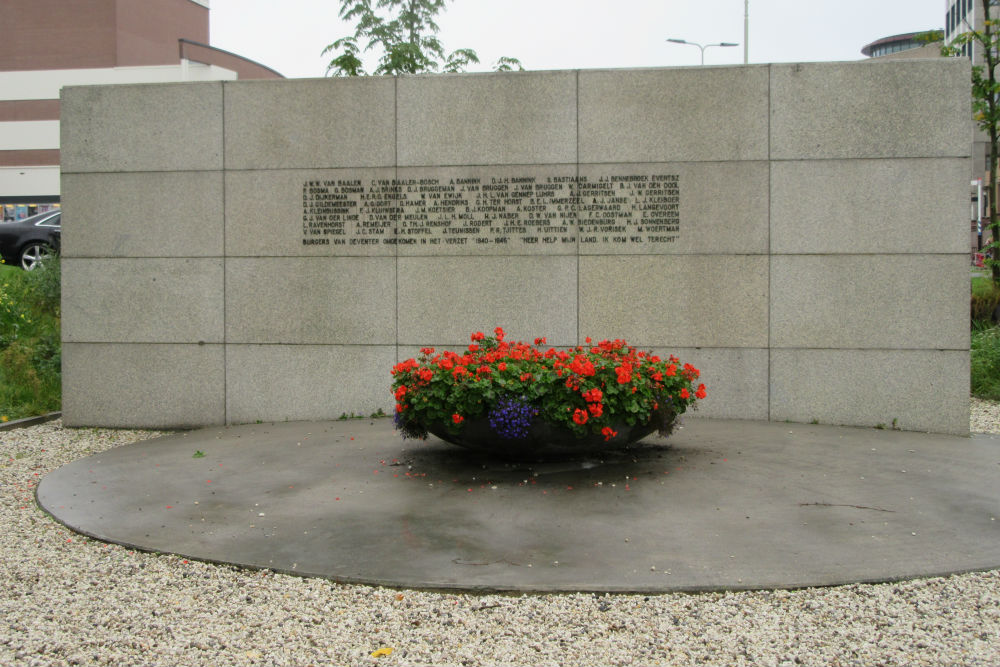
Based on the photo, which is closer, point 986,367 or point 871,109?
point 871,109

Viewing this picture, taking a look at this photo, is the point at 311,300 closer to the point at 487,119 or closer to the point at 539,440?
the point at 487,119

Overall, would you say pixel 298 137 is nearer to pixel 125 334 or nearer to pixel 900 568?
pixel 125 334

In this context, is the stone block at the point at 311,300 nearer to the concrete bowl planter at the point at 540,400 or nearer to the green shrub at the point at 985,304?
the concrete bowl planter at the point at 540,400

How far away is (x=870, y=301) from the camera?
869 cm

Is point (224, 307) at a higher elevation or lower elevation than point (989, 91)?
lower

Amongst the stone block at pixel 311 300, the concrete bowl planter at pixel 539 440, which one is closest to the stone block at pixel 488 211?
the stone block at pixel 311 300

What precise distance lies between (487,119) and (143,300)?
4.34 metres

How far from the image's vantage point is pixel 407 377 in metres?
6.57

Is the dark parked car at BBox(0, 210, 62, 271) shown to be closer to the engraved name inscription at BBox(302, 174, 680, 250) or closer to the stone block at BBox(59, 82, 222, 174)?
the stone block at BBox(59, 82, 222, 174)

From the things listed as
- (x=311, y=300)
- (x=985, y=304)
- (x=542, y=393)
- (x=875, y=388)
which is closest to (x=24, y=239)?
(x=311, y=300)

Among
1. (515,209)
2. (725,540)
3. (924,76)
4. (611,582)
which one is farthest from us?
(515,209)

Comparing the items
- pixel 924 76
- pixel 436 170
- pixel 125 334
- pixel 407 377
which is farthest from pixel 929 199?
pixel 125 334

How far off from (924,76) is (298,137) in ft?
21.4

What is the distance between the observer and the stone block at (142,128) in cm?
941
